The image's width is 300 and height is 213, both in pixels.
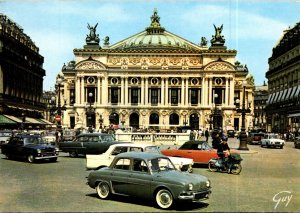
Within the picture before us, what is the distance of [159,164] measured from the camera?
1383 cm

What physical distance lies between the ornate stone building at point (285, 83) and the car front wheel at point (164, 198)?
55397mm

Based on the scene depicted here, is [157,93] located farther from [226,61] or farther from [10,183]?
[10,183]

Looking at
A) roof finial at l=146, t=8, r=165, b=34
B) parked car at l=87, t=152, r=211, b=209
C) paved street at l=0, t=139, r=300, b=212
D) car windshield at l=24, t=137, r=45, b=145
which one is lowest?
paved street at l=0, t=139, r=300, b=212

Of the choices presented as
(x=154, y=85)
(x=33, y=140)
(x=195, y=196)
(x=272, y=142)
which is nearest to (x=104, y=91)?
(x=154, y=85)

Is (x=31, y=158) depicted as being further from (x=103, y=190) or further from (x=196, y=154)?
(x=103, y=190)

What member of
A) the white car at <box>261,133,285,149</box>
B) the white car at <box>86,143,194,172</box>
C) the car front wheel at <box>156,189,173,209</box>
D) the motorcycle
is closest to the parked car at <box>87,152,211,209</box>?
the car front wheel at <box>156,189,173,209</box>

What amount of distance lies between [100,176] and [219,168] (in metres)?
9.46

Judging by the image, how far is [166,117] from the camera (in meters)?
111

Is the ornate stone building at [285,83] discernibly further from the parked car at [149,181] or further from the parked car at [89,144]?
the parked car at [149,181]

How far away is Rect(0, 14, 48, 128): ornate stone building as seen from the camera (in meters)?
66.3

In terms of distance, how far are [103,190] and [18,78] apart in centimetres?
6550

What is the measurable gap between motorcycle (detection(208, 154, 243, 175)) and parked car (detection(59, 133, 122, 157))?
895cm

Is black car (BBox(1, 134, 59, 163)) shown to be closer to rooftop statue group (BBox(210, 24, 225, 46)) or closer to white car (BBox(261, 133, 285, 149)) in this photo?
white car (BBox(261, 133, 285, 149))

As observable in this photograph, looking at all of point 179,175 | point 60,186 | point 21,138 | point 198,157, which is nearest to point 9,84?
point 21,138
